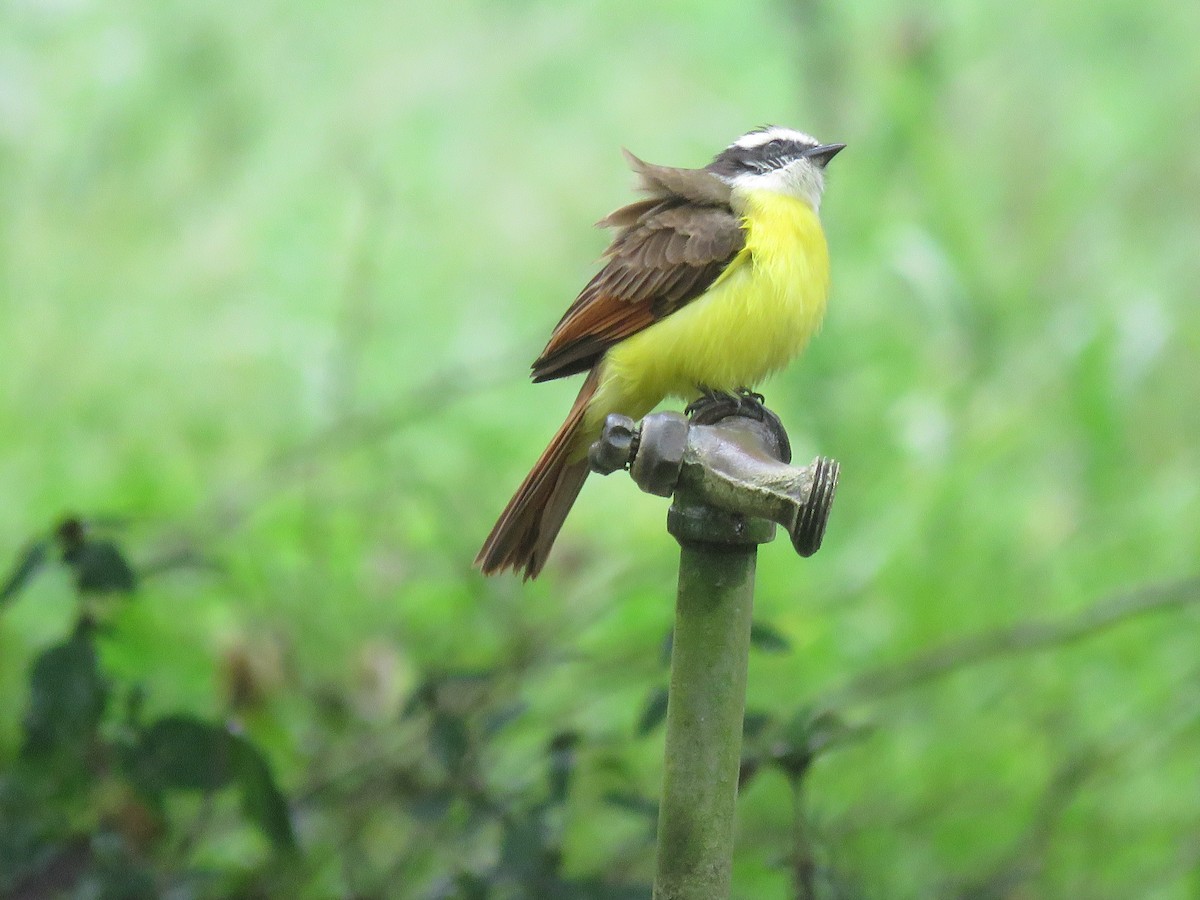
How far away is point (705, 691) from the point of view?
172 cm

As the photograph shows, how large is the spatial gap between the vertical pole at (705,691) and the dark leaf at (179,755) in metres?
0.79

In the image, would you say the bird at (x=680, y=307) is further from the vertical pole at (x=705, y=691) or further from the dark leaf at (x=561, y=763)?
the vertical pole at (x=705, y=691)

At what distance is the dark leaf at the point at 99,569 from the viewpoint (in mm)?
2082

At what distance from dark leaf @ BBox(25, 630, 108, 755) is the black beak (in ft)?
5.19

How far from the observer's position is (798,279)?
2.54 metres

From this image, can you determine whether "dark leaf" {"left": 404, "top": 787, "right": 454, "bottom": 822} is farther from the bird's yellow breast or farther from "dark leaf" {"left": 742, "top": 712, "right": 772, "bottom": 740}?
the bird's yellow breast

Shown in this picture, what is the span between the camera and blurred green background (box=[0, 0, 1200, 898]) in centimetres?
295

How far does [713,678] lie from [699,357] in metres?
0.85

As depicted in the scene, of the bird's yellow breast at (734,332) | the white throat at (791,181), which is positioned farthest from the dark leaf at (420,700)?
the white throat at (791,181)

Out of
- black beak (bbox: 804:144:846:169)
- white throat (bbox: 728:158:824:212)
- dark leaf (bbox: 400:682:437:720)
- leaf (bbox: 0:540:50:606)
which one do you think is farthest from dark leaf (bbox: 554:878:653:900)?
black beak (bbox: 804:144:846:169)

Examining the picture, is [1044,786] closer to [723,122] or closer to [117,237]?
[723,122]

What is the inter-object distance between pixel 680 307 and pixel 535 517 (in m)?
0.47

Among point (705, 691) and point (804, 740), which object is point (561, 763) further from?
point (705, 691)

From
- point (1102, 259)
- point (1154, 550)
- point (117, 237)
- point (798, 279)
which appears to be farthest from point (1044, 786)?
point (117, 237)
